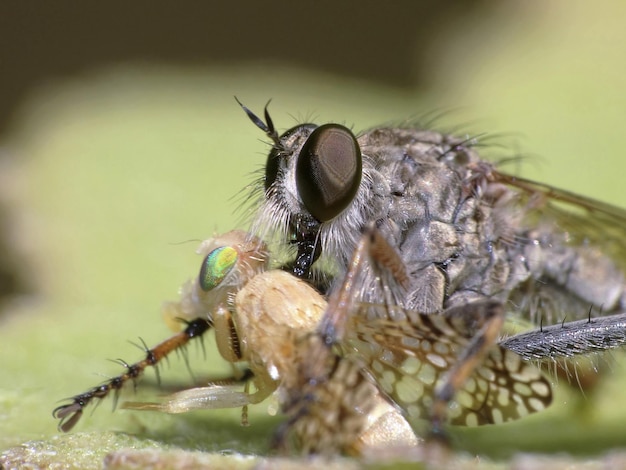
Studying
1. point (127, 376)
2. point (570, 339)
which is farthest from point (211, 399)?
point (570, 339)

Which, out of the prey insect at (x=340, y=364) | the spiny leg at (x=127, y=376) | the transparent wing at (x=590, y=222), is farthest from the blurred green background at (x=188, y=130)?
the transparent wing at (x=590, y=222)

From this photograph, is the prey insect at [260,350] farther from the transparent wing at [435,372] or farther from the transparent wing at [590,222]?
the transparent wing at [590,222]

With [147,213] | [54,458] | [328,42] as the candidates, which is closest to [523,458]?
[54,458]

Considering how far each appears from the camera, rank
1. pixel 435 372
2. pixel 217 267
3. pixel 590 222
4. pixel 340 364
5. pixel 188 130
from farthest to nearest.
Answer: pixel 188 130, pixel 590 222, pixel 217 267, pixel 435 372, pixel 340 364

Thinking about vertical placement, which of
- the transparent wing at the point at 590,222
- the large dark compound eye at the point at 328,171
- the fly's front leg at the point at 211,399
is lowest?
the fly's front leg at the point at 211,399

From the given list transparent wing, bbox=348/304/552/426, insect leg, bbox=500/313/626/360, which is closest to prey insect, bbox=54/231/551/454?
transparent wing, bbox=348/304/552/426

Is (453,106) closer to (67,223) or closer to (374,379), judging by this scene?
(67,223)

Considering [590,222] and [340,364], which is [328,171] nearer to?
[340,364]
